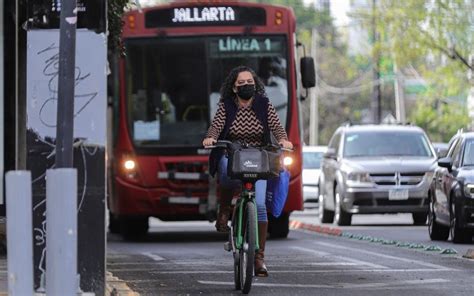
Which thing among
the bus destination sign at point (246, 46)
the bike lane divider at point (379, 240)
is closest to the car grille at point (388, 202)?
the bike lane divider at point (379, 240)

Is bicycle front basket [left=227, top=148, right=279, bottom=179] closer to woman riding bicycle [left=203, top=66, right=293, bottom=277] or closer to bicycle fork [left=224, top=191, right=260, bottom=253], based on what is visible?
bicycle fork [left=224, top=191, right=260, bottom=253]

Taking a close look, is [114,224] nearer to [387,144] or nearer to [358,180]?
[358,180]

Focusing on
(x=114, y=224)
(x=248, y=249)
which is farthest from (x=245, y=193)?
(x=114, y=224)

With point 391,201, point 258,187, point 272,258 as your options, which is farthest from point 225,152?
point 391,201

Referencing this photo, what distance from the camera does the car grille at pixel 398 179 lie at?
81.6ft

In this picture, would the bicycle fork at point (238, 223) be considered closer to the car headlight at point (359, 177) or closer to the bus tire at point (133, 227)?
the bus tire at point (133, 227)

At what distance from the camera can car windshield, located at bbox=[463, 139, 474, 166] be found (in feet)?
62.5

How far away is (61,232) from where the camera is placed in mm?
7965

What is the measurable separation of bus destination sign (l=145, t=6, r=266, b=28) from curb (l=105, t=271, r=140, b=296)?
9.05 metres

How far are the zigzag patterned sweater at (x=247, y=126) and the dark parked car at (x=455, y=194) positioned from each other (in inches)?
268

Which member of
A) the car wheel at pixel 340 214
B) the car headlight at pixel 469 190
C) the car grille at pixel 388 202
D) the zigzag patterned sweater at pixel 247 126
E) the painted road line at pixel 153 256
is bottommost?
the car wheel at pixel 340 214

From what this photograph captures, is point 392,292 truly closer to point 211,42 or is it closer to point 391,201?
point 211,42

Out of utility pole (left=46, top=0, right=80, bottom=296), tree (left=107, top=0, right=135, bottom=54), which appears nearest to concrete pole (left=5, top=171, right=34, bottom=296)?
utility pole (left=46, top=0, right=80, bottom=296)

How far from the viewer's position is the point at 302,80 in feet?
67.8
